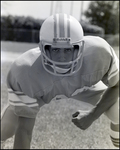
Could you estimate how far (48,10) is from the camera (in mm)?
1112

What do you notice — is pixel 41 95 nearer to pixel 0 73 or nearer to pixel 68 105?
pixel 68 105

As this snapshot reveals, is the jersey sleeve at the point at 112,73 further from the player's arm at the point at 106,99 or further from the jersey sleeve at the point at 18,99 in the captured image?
the jersey sleeve at the point at 18,99

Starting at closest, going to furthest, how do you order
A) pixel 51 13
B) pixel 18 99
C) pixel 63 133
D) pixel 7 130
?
pixel 18 99
pixel 51 13
pixel 7 130
pixel 63 133

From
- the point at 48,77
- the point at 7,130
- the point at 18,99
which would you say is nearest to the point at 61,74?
the point at 48,77

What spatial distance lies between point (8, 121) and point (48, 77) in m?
0.30

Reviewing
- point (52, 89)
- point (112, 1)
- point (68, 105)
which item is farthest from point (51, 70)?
point (112, 1)

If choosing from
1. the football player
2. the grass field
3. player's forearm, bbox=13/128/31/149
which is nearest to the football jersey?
the football player

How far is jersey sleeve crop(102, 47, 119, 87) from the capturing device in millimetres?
1006

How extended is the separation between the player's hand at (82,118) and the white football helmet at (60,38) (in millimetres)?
239

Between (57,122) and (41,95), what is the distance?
48cm

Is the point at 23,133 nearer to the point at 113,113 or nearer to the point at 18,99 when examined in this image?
the point at 18,99

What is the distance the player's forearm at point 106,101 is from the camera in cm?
108

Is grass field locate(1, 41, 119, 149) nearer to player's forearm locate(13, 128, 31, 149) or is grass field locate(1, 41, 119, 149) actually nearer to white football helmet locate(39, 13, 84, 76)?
player's forearm locate(13, 128, 31, 149)

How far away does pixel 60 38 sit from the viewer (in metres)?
0.86
